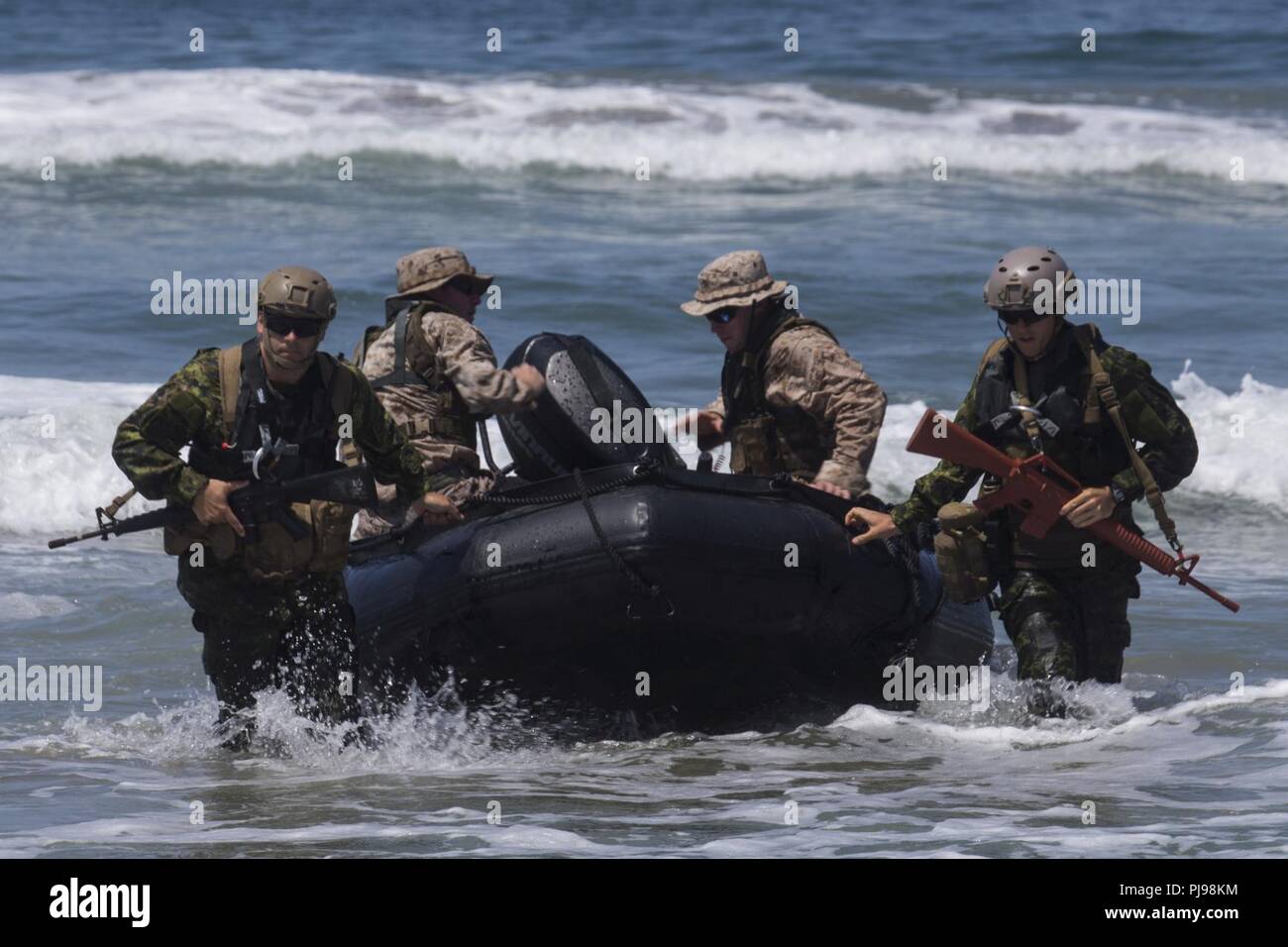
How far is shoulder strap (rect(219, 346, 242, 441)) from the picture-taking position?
6.68 m

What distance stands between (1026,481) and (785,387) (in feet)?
3.25

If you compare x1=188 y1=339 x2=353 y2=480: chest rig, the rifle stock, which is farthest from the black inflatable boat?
x1=188 y1=339 x2=353 y2=480: chest rig

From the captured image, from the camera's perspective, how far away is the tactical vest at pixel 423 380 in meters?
7.45

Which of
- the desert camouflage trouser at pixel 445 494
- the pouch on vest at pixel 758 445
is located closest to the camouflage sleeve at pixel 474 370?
the desert camouflage trouser at pixel 445 494

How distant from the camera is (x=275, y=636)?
22.9ft

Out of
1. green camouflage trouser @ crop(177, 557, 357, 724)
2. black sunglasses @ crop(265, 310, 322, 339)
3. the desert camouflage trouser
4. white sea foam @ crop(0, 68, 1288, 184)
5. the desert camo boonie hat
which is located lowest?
green camouflage trouser @ crop(177, 557, 357, 724)

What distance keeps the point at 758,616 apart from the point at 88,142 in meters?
15.9

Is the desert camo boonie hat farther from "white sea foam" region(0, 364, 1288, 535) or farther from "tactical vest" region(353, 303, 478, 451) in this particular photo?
"white sea foam" region(0, 364, 1288, 535)

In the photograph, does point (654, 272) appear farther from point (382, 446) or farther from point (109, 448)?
point (382, 446)

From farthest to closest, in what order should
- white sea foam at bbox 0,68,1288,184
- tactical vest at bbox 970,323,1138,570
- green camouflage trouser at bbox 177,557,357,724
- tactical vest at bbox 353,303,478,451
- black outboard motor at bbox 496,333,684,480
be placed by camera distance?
white sea foam at bbox 0,68,1288,184, tactical vest at bbox 353,303,478,451, black outboard motor at bbox 496,333,684,480, green camouflage trouser at bbox 177,557,357,724, tactical vest at bbox 970,323,1138,570

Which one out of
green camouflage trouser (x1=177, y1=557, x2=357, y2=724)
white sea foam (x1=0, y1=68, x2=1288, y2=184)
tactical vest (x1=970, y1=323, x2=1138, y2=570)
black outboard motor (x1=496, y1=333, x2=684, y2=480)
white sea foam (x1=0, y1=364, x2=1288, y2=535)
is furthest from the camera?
white sea foam (x1=0, y1=68, x2=1288, y2=184)

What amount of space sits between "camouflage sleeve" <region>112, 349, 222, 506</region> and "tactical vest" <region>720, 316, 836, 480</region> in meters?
1.78

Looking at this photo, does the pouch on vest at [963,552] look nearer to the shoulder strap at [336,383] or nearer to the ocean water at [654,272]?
the ocean water at [654,272]
